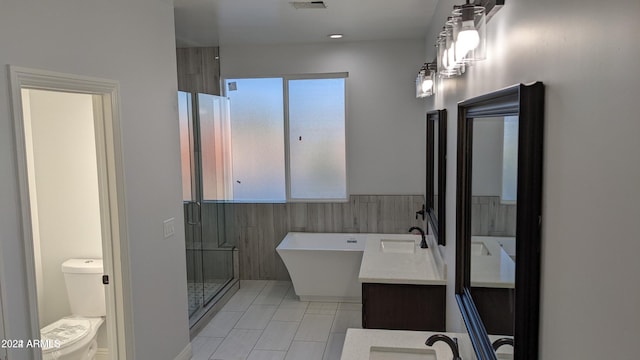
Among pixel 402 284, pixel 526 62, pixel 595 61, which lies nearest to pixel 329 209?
pixel 402 284

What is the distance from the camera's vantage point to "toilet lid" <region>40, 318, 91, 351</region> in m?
3.26

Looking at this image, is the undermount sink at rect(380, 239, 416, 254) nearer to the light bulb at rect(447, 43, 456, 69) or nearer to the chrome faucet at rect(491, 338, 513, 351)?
the light bulb at rect(447, 43, 456, 69)

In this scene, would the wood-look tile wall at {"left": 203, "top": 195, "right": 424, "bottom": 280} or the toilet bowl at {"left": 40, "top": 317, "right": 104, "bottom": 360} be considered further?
the wood-look tile wall at {"left": 203, "top": 195, "right": 424, "bottom": 280}

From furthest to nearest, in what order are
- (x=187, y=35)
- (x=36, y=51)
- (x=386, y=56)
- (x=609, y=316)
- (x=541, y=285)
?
(x=386, y=56), (x=187, y=35), (x=36, y=51), (x=541, y=285), (x=609, y=316)

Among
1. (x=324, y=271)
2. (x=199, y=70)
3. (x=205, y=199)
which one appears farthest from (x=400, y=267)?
(x=199, y=70)

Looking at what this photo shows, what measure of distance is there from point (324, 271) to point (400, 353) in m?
2.85

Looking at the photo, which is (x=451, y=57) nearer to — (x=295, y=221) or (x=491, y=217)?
(x=491, y=217)

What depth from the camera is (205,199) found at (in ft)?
16.1

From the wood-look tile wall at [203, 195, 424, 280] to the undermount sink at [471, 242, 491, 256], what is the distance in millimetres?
3459

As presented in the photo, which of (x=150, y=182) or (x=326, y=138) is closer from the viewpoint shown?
(x=150, y=182)

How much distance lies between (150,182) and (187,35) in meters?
2.19

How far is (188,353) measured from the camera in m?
3.83

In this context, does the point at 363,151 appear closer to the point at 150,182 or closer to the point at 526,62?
the point at 150,182

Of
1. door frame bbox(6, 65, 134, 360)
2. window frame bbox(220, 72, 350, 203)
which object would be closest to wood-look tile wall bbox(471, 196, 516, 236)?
door frame bbox(6, 65, 134, 360)
